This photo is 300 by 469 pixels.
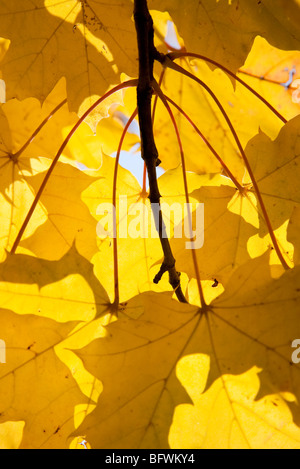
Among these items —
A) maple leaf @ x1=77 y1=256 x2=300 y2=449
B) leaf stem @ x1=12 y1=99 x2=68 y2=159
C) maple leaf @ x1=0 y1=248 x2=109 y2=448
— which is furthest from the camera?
leaf stem @ x1=12 y1=99 x2=68 y2=159

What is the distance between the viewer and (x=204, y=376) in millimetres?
871

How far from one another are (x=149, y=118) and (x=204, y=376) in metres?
0.49

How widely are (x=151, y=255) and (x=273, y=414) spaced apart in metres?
0.43

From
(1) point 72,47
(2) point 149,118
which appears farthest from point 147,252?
(1) point 72,47

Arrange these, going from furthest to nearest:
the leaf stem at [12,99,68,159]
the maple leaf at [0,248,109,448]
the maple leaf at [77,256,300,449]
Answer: the leaf stem at [12,99,68,159], the maple leaf at [0,248,109,448], the maple leaf at [77,256,300,449]

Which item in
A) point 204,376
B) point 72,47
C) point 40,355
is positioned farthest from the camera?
point 72,47

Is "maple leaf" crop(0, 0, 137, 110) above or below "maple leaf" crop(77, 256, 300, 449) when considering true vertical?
above

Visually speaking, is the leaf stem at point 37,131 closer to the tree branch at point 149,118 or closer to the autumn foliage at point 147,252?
the autumn foliage at point 147,252

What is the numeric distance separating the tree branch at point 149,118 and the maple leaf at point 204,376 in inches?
5.8

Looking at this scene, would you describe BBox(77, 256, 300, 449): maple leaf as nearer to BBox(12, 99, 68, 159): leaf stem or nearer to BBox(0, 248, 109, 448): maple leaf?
BBox(0, 248, 109, 448): maple leaf

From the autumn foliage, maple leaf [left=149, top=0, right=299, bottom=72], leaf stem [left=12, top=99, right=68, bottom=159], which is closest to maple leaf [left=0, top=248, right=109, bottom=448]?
the autumn foliage

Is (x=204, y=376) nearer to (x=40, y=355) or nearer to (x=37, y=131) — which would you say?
(x=40, y=355)

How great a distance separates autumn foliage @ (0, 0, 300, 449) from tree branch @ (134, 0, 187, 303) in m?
0.01

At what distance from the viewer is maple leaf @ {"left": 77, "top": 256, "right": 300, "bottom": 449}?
842mm
